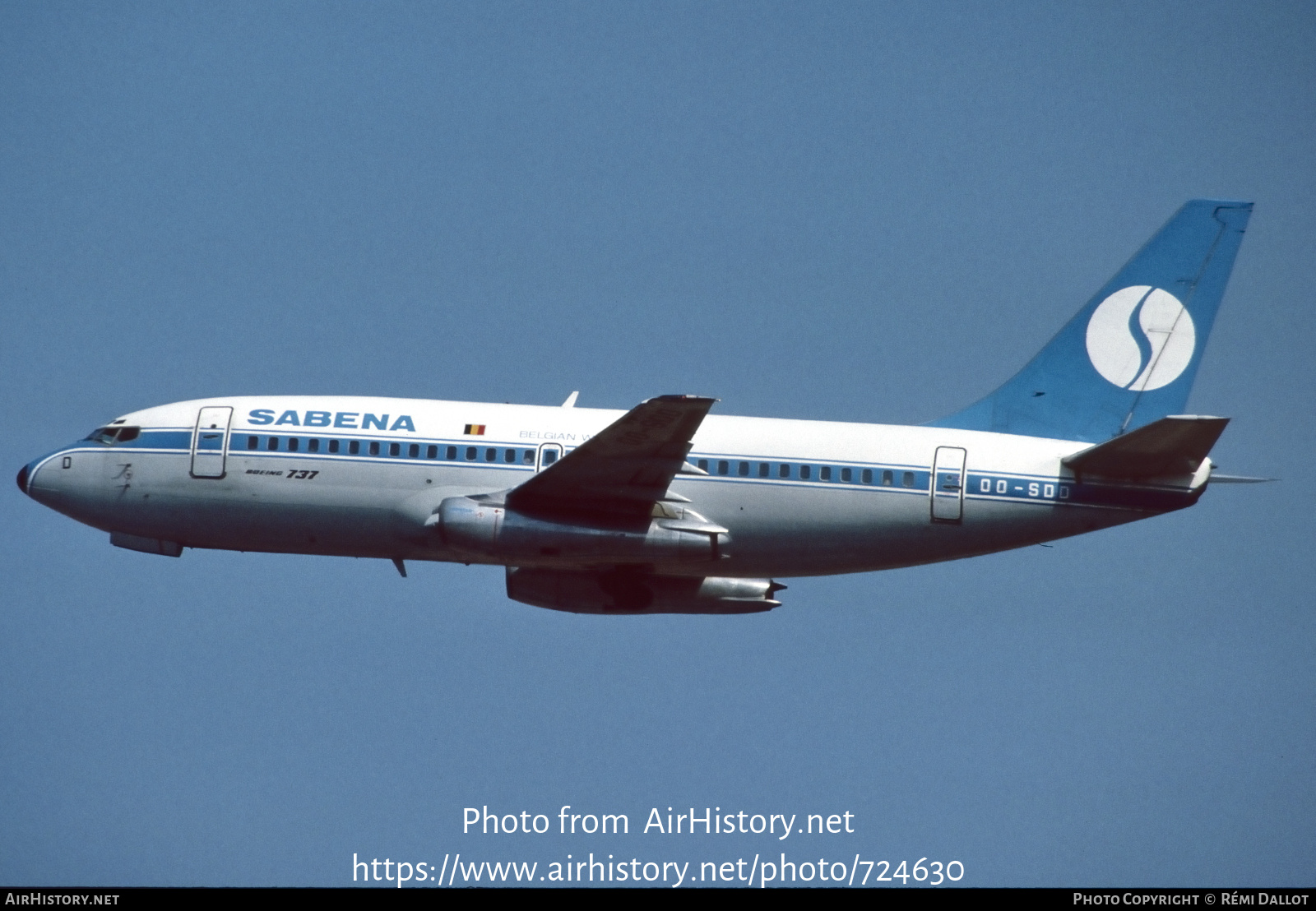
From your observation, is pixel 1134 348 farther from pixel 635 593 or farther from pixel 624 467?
pixel 635 593

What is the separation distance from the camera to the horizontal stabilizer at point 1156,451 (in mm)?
42219

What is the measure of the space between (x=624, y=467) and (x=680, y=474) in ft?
6.26

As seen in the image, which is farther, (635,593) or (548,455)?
(635,593)

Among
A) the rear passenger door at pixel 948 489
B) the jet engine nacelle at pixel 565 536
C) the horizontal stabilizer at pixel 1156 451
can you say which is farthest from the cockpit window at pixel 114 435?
the horizontal stabilizer at pixel 1156 451

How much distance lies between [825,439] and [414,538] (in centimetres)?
992

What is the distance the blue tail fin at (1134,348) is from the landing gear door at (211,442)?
684 inches

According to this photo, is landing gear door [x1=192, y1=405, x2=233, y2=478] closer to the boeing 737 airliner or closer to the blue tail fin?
the boeing 737 airliner

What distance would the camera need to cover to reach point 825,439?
4600 centimetres

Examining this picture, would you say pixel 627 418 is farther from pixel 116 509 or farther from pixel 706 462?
pixel 116 509

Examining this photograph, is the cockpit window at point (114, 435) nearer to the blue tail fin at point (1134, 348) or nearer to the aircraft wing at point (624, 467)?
the aircraft wing at point (624, 467)

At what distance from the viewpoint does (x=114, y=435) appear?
48.8 metres

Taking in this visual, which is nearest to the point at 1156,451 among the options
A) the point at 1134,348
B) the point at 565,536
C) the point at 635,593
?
the point at 1134,348

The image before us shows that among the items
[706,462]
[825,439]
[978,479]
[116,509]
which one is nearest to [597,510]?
[706,462]
